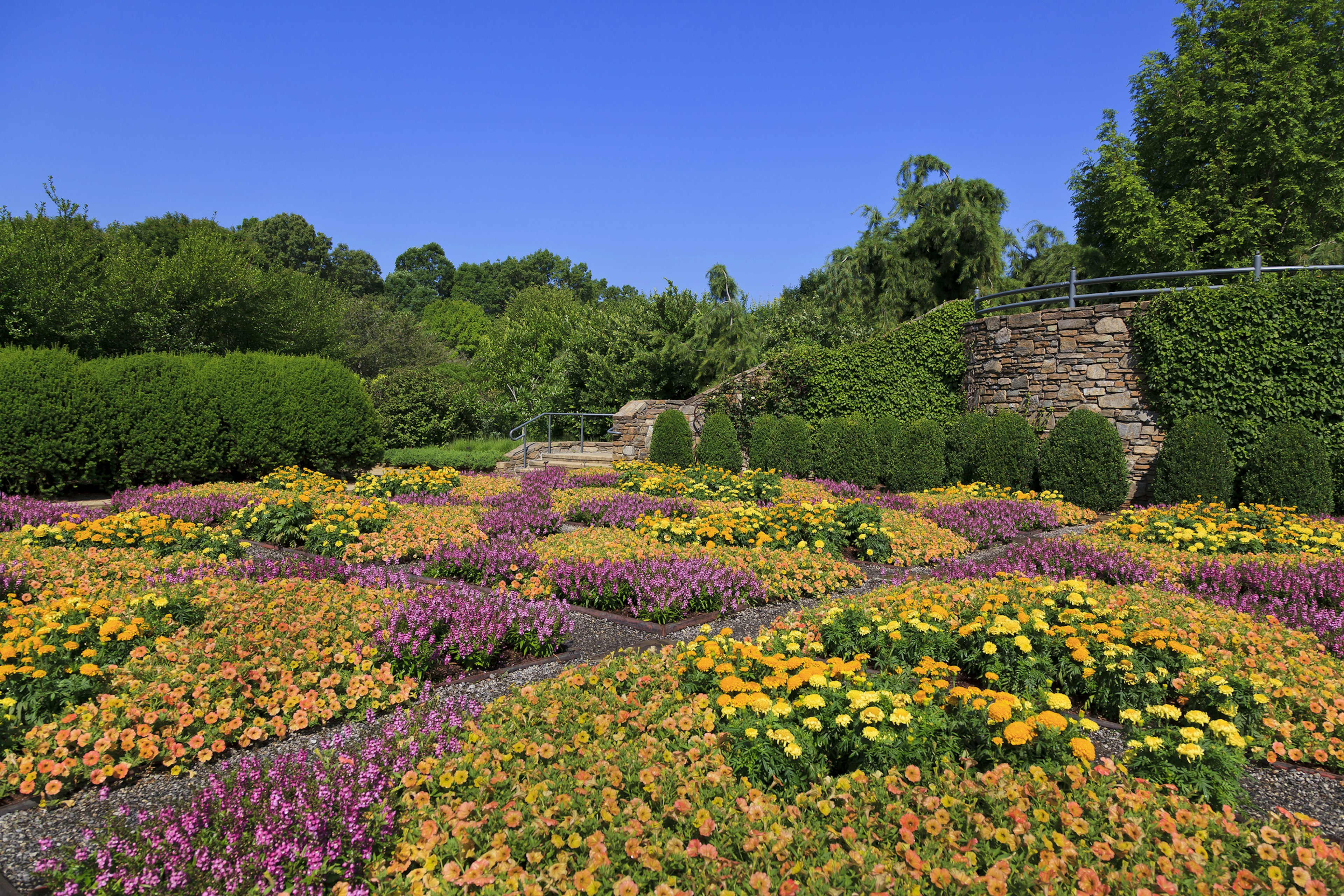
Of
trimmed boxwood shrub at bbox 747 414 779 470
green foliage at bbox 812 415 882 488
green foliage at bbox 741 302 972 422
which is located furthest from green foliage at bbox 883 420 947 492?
trimmed boxwood shrub at bbox 747 414 779 470

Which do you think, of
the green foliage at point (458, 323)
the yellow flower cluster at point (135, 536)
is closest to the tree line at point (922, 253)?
the yellow flower cluster at point (135, 536)

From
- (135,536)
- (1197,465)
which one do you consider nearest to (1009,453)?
(1197,465)

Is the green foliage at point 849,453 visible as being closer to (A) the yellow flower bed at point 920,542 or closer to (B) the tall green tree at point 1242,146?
(A) the yellow flower bed at point 920,542

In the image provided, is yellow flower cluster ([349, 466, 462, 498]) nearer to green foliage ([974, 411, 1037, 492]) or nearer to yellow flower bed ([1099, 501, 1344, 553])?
green foliage ([974, 411, 1037, 492])

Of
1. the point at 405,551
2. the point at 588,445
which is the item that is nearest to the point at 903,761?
the point at 405,551

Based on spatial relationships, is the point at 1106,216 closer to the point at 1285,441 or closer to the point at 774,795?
the point at 1285,441

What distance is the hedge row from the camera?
1062cm

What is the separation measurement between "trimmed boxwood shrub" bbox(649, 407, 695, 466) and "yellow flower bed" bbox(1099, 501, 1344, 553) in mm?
7450

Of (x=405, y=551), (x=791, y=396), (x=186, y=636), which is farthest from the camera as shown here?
(x=791, y=396)

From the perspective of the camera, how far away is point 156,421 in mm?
11617

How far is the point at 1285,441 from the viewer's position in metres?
8.87

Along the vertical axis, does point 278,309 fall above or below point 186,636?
above

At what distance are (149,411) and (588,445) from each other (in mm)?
8205

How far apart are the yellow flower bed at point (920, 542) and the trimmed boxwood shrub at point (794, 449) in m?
4.78
